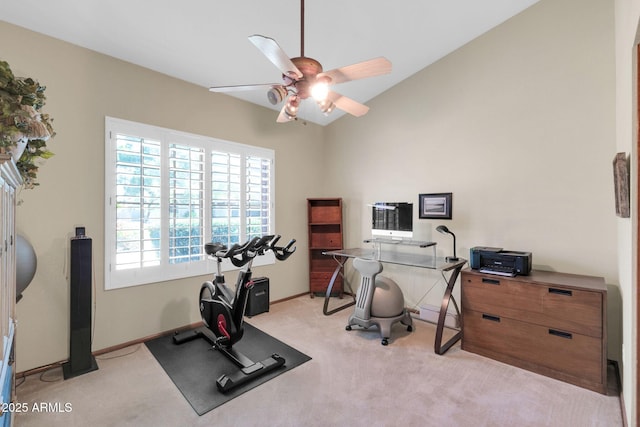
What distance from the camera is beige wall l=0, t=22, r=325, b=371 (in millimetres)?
2441

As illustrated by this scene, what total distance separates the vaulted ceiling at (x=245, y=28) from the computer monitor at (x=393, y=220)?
1706 mm

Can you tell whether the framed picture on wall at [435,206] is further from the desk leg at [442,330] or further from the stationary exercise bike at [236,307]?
the stationary exercise bike at [236,307]

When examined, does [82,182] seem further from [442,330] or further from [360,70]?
[442,330]

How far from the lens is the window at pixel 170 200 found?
2.86 metres

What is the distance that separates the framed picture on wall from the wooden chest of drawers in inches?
33.3

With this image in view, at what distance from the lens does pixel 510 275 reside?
2.56m

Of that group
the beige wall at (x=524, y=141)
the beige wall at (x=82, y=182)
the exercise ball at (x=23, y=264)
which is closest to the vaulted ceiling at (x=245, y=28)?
the beige wall at (x=82, y=182)

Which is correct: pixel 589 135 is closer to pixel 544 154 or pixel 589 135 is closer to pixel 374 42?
pixel 544 154

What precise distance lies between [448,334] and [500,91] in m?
2.67

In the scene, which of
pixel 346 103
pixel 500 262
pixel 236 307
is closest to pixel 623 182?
pixel 500 262

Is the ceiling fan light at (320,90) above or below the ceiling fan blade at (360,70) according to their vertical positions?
below

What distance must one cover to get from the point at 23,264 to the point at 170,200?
1291mm

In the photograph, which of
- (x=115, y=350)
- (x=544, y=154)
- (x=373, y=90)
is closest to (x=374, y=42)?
(x=373, y=90)

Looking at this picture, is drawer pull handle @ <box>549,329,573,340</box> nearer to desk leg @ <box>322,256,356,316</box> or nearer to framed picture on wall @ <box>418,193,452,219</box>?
framed picture on wall @ <box>418,193,452,219</box>
